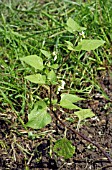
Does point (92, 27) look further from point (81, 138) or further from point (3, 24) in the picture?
point (81, 138)

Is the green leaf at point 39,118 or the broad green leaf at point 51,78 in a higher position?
the broad green leaf at point 51,78

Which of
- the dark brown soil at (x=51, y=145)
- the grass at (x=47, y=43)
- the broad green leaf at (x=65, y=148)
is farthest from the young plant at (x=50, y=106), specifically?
the grass at (x=47, y=43)

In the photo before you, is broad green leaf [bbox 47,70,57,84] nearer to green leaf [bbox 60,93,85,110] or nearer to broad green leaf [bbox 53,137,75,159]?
green leaf [bbox 60,93,85,110]

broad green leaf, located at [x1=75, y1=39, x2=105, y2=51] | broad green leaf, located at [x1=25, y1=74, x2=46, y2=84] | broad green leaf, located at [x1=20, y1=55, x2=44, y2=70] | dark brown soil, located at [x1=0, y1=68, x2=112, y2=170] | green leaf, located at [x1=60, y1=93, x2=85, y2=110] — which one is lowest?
dark brown soil, located at [x1=0, y1=68, x2=112, y2=170]

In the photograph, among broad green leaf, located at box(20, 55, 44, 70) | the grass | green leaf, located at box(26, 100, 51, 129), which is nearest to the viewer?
green leaf, located at box(26, 100, 51, 129)

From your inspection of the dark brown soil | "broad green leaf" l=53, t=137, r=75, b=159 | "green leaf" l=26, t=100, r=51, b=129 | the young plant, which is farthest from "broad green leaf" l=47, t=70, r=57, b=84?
the dark brown soil

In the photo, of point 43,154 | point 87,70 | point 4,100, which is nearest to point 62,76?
point 87,70

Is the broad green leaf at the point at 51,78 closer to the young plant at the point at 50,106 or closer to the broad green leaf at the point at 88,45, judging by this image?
the young plant at the point at 50,106
